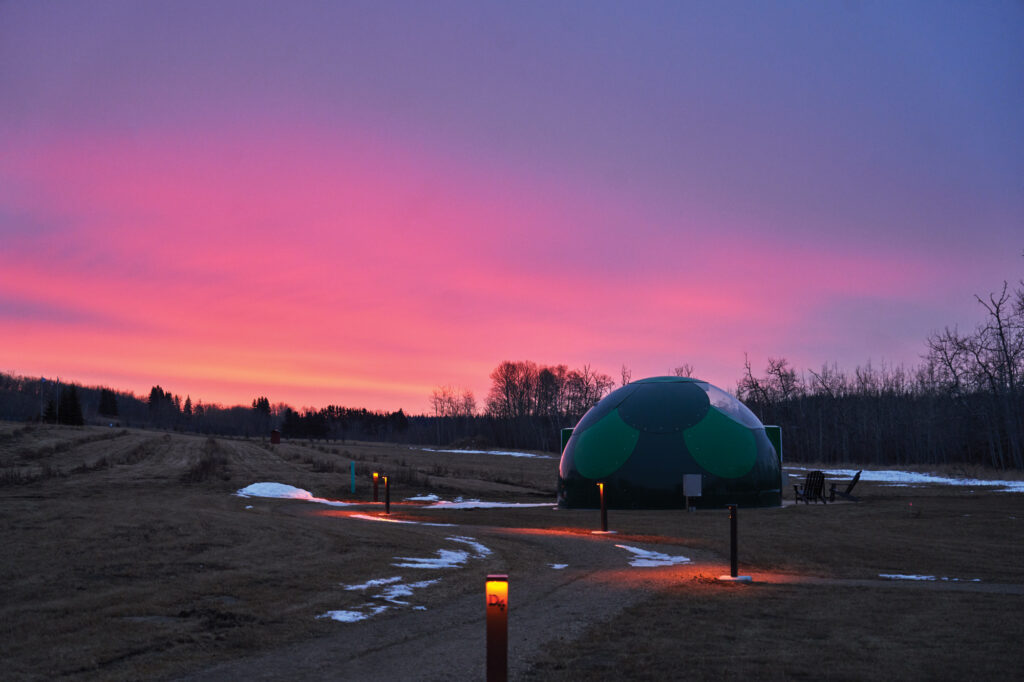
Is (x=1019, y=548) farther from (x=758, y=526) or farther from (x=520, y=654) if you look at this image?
(x=520, y=654)

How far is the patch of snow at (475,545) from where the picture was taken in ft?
52.7

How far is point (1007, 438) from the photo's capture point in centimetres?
7444

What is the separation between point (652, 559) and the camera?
15.7 m

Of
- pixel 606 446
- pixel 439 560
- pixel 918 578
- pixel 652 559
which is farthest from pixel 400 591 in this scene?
pixel 606 446

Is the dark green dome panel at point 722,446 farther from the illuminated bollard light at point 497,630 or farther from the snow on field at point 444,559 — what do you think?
the illuminated bollard light at point 497,630

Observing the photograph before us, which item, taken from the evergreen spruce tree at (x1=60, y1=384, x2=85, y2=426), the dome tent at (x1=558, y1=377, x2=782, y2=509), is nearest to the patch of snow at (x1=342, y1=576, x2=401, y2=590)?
the dome tent at (x1=558, y1=377, x2=782, y2=509)

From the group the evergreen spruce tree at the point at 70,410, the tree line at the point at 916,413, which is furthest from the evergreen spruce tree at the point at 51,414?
the tree line at the point at 916,413

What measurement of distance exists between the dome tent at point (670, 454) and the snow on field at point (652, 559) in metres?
12.4

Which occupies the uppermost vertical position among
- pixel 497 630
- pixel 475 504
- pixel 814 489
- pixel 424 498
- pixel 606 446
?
pixel 606 446

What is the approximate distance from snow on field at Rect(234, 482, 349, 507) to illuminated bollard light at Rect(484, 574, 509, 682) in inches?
1036

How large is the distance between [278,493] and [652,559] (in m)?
21.6

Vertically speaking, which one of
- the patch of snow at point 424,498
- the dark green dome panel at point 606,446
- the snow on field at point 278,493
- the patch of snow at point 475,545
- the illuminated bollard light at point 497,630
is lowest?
the patch of snow at point 424,498

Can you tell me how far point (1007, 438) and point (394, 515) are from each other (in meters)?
68.0

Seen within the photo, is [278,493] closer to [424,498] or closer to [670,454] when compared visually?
[424,498]
